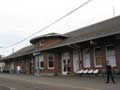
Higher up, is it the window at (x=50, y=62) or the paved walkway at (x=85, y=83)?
the window at (x=50, y=62)

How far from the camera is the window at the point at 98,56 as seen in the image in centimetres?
3098

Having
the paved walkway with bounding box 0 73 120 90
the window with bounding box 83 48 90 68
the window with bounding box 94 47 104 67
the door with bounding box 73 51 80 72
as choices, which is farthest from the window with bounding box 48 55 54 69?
the paved walkway with bounding box 0 73 120 90

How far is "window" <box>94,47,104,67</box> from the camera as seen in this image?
31.0 m

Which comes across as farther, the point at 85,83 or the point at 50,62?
the point at 50,62

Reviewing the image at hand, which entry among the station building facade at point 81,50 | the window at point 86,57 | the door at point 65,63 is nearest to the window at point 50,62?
the station building facade at point 81,50

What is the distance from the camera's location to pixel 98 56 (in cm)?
3148

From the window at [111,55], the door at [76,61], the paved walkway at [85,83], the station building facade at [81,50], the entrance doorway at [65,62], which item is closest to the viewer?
the paved walkway at [85,83]

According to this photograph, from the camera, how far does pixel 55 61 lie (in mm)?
40625

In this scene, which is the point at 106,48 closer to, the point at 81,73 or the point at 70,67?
the point at 81,73

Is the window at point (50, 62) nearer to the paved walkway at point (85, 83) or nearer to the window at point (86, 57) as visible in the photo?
the window at point (86, 57)

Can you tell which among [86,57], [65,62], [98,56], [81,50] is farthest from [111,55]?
[65,62]

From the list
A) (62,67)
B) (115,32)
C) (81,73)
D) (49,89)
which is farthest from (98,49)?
(49,89)

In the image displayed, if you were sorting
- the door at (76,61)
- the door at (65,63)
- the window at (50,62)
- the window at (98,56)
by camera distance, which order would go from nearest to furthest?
1. the window at (98,56)
2. the door at (76,61)
3. the door at (65,63)
4. the window at (50,62)

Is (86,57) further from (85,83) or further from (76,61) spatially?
(85,83)
